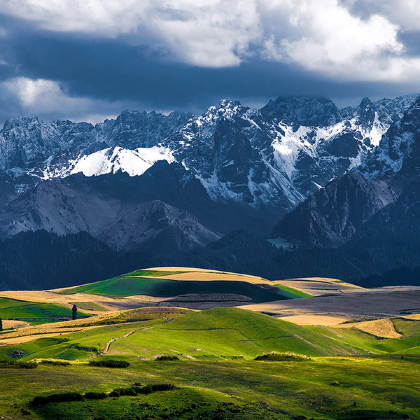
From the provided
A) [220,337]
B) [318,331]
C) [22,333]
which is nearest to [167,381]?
[220,337]

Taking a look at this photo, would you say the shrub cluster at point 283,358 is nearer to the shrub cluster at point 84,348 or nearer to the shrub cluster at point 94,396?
the shrub cluster at point 84,348

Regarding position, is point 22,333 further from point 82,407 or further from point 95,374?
point 82,407

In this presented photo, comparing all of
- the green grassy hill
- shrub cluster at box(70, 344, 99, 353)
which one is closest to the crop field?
shrub cluster at box(70, 344, 99, 353)

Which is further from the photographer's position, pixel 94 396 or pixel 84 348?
pixel 84 348

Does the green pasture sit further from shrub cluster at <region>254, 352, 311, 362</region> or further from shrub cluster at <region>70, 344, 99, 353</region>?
shrub cluster at <region>70, 344, 99, 353</region>

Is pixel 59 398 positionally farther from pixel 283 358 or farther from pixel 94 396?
pixel 283 358

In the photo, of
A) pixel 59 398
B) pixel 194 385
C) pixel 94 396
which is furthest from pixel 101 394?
pixel 194 385

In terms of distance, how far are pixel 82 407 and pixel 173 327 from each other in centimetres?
9589

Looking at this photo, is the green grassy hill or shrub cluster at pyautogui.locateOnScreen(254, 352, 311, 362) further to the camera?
the green grassy hill

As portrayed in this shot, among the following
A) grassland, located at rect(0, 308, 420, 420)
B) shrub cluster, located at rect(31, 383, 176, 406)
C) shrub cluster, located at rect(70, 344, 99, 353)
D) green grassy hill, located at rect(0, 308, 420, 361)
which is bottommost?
green grassy hill, located at rect(0, 308, 420, 361)

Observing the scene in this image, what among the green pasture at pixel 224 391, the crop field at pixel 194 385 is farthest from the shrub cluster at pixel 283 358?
the green pasture at pixel 224 391

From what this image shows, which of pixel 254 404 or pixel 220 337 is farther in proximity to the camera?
pixel 220 337

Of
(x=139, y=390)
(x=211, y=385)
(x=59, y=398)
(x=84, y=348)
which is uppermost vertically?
(x=59, y=398)

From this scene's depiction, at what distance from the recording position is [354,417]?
6881 cm
